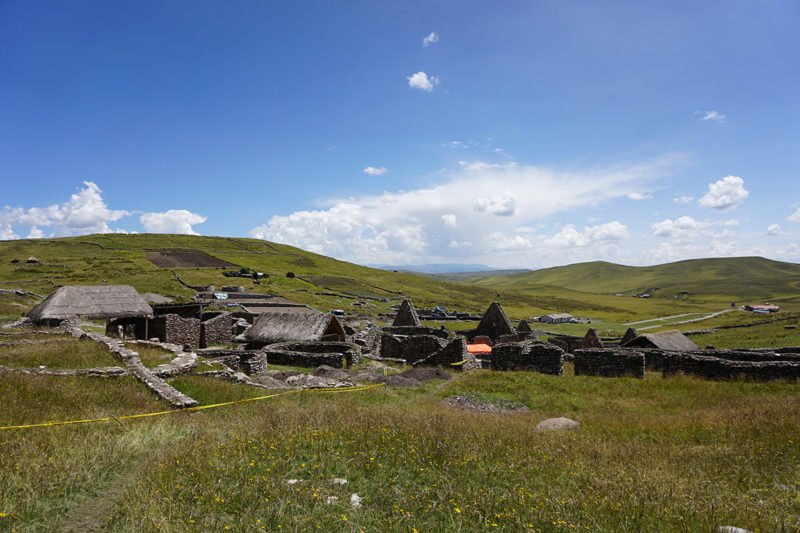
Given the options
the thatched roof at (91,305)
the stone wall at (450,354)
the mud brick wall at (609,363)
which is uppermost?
the thatched roof at (91,305)

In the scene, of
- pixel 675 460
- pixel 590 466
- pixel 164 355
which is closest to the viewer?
pixel 590 466

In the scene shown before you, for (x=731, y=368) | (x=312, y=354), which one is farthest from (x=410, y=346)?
(x=731, y=368)

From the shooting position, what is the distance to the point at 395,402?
47.1ft

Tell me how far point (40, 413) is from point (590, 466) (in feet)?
37.0

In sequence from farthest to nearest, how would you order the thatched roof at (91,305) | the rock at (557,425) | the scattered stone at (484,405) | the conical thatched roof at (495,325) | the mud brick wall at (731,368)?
the conical thatched roof at (495,325), the thatched roof at (91,305), the mud brick wall at (731,368), the scattered stone at (484,405), the rock at (557,425)

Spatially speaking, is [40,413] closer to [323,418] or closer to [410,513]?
[323,418]

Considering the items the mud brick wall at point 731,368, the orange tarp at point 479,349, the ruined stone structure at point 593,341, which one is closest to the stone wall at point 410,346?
the orange tarp at point 479,349

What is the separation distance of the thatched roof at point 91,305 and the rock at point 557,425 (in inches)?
1035

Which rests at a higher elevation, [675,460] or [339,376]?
[675,460]

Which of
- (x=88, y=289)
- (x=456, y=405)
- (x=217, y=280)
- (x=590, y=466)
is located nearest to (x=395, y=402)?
(x=456, y=405)

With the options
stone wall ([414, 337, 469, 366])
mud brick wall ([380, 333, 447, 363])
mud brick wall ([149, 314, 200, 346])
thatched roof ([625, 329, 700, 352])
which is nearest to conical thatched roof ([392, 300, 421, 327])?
mud brick wall ([380, 333, 447, 363])

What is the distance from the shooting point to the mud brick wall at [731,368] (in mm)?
15742

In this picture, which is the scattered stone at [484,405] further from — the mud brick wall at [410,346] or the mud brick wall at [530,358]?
the mud brick wall at [410,346]

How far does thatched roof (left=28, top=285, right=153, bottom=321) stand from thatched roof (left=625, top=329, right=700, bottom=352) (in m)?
32.0
